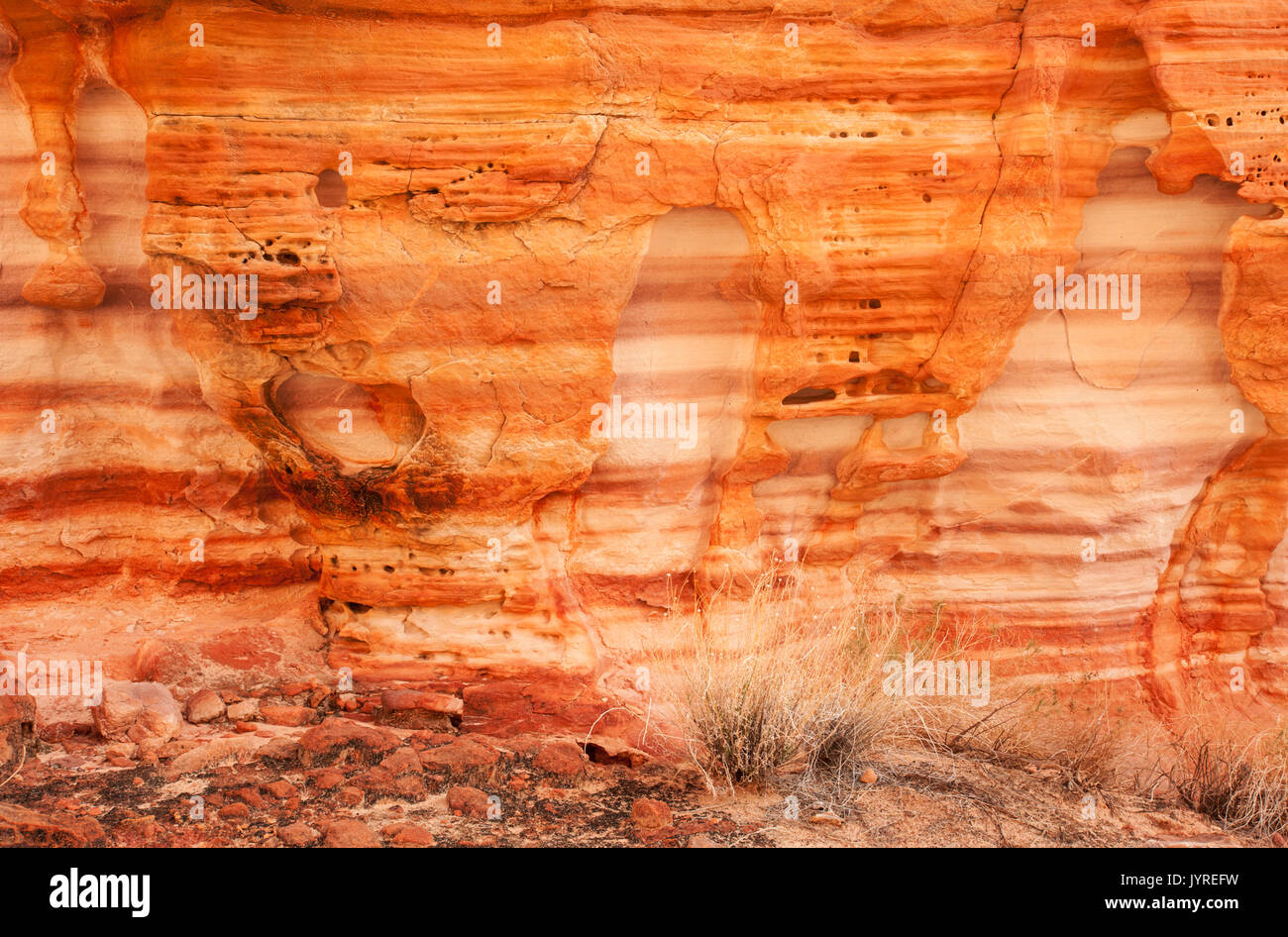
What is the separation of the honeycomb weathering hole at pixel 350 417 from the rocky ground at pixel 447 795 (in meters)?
1.24

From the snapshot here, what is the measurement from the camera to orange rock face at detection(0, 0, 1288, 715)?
5293mm

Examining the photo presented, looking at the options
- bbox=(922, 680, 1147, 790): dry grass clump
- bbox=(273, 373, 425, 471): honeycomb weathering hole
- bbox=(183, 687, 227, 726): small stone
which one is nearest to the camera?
bbox=(183, 687, 227, 726): small stone

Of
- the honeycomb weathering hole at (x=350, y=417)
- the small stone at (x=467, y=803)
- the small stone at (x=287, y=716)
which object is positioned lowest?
the small stone at (x=467, y=803)

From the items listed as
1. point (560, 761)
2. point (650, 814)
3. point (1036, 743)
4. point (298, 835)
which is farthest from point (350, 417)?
point (1036, 743)

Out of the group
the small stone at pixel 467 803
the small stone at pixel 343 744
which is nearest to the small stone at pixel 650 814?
the small stone at pixel 467 803

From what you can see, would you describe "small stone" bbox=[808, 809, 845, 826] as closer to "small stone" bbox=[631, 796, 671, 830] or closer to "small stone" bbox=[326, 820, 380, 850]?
"small stone" bbox=[631, 796, 671, 830]

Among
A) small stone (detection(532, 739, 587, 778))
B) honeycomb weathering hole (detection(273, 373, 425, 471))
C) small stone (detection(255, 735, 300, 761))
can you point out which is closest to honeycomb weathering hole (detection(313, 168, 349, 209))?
honeycomb weathering hole (detection(273, 373, 425, 471))

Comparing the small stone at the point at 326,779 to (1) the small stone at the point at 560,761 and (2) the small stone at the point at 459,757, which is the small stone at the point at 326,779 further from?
(1) the small stone at the point at 560,761

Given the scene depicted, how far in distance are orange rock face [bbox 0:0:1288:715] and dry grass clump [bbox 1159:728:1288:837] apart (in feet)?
5.20

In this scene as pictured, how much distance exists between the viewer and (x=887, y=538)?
6637 mm

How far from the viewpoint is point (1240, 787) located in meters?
5.18

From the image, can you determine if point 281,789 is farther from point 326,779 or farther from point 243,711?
point 243,711

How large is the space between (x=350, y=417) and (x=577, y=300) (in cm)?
127

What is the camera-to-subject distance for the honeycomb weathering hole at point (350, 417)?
5707 millimetres
